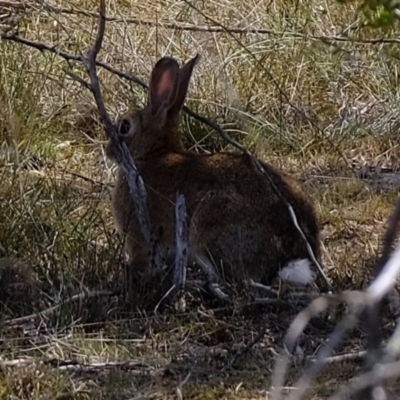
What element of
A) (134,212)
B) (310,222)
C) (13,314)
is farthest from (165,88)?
(13,314)

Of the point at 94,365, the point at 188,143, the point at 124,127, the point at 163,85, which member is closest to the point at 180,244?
the point at 94,365

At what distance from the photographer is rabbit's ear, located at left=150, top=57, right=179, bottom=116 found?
16.1ft

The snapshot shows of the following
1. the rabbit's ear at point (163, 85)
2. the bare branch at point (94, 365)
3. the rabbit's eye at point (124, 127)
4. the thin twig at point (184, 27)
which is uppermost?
the thin twig at point (184, 27)

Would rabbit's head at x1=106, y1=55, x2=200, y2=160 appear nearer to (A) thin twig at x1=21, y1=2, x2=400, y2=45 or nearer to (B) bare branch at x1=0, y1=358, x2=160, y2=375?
(A) thin twig at x1=21, y1=2, x2=400, y2=45

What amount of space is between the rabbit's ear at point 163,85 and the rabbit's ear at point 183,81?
4 cm

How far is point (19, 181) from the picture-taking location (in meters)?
4.99

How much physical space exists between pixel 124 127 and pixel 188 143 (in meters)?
0.69

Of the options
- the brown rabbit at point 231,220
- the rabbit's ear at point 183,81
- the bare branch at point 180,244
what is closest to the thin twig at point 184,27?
the rabbit's ear at point 183,81

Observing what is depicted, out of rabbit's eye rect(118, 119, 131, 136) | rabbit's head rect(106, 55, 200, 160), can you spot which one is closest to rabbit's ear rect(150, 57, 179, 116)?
rabbit's head rect(106, 55, 200, 160)

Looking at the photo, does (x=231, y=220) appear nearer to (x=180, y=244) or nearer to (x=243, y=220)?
(x=243, y=220)

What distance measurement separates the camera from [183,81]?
16.6 ft

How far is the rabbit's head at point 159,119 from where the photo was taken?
505 centimetres

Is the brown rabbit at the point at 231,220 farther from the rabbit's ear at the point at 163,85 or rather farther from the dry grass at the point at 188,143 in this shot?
the rabbit's ear at the point at 163,85

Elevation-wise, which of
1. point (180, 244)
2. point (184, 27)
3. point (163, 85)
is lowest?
point (180, 244)
